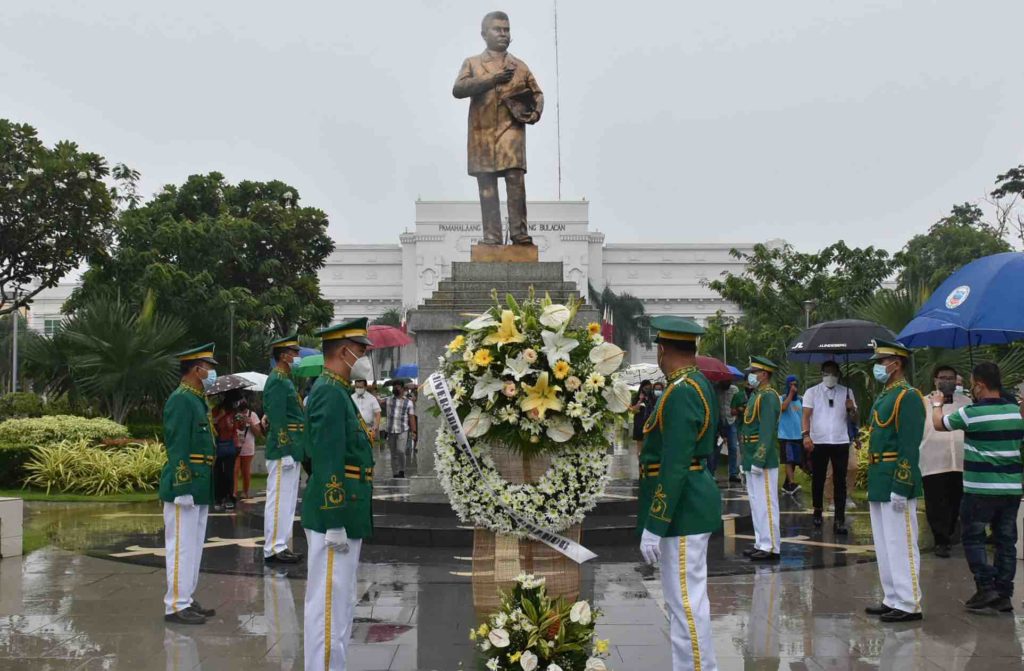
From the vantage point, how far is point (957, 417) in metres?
7.70

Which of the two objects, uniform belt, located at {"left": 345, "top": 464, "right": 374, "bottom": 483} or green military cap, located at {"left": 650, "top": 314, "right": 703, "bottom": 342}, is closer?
green military cap, located at {"left": 650, "top": 314, "right": 703, "bottom": 342}

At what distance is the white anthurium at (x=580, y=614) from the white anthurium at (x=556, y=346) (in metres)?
1.26

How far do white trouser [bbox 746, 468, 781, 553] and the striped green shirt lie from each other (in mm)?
2296

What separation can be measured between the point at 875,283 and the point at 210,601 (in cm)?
2728

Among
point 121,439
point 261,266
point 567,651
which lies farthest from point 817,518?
point 261,266

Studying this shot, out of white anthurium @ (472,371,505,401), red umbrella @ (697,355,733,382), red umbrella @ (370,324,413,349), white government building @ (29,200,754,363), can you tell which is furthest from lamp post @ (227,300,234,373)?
white government building @ (29,200,754,363)

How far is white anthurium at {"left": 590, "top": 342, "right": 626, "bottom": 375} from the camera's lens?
18.0 feet

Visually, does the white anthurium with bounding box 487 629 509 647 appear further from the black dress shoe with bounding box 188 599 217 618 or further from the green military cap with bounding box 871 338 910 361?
the green military cap with bounding box 871 338 910 361

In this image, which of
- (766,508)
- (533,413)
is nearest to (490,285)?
(766,508)

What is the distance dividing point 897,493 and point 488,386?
3461 mm

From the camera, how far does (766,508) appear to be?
9.71m

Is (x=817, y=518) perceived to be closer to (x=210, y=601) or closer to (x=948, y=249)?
(x=210, y=601)

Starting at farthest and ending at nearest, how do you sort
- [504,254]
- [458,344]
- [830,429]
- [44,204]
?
[44,204] → [504,254] → [830,429] → [458,344]

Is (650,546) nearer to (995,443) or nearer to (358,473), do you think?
(358,473)
